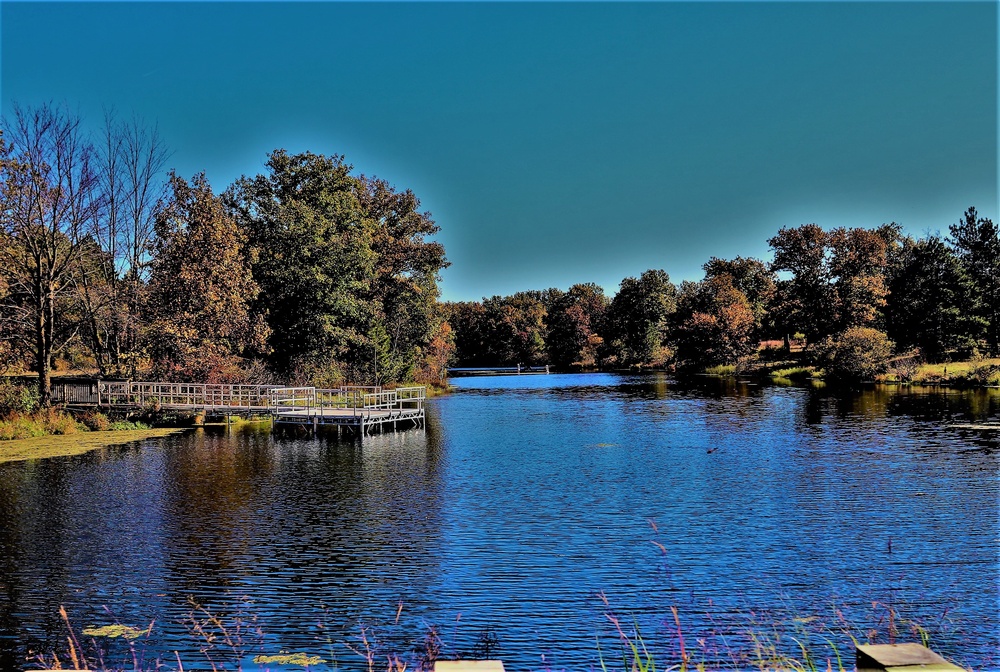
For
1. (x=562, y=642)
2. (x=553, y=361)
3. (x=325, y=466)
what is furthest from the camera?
(x=553, y=361)

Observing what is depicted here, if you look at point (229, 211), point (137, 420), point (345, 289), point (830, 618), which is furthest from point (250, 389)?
point (830, 618)

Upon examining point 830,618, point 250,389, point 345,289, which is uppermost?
point 345,289

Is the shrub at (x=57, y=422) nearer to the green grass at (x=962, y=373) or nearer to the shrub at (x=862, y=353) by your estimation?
the shrub at (x=862, y=353)

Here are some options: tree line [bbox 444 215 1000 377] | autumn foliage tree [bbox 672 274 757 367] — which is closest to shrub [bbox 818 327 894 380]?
tree line [bbox 444 215 1000 377]

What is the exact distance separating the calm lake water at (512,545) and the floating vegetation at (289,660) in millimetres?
289

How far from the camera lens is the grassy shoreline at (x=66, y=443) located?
28.5 metres

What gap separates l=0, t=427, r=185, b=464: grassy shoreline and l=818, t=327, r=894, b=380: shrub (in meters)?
58.2

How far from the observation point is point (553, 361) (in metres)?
138

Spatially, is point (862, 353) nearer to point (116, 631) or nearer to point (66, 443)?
point (66, 443)

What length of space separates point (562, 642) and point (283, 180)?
54652 mm

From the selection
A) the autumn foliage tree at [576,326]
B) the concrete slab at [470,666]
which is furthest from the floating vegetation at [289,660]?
the autumn foliage tree at [576,326]

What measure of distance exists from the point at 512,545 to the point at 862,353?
6061 centimetres

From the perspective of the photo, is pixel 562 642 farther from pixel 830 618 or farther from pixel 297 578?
pixel 297 578

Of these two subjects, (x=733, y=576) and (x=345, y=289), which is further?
(x=345, y=289)
